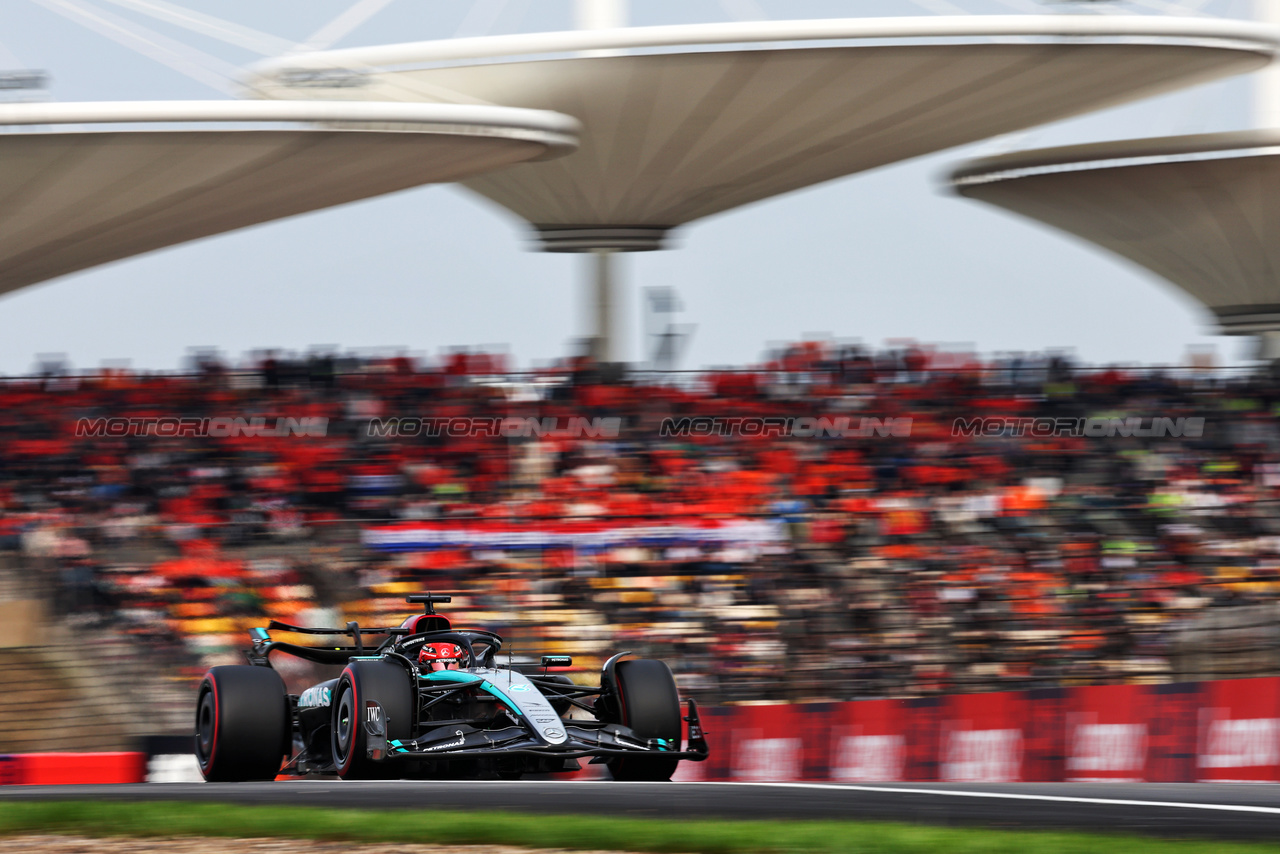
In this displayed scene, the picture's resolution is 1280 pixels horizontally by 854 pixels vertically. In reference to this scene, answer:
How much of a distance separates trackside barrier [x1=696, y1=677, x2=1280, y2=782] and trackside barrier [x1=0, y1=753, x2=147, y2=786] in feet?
12.8

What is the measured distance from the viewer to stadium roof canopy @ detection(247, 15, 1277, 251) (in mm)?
18328

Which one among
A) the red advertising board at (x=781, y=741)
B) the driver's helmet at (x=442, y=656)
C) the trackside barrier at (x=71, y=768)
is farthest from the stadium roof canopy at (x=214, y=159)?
the driver's helmet at (x=442, y=656)

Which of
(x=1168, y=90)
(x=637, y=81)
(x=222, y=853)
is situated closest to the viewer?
(x=222, y=853)

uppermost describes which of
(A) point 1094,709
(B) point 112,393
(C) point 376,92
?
(C) point 376,92

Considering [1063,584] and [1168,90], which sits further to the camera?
[1168,90]

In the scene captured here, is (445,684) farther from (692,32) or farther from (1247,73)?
(1247,73)

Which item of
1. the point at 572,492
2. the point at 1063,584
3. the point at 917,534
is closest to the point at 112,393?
the point at 572,492

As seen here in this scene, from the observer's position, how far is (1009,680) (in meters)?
12.1

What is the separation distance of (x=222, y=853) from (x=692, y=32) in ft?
44.5

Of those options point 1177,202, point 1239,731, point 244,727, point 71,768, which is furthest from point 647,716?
point 1177,202

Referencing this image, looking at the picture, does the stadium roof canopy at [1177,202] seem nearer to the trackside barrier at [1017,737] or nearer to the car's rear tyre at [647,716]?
the trackside barrier at [1017,737]

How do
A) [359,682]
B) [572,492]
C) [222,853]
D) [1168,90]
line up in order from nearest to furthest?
[222,853] < [359,682] < [572,492] < [1168,90]

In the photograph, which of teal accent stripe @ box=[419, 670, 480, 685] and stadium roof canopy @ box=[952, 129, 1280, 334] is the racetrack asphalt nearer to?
teal accent stripe @ box=[419, 670, 480, 685]

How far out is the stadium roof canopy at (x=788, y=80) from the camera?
60.1 feet
